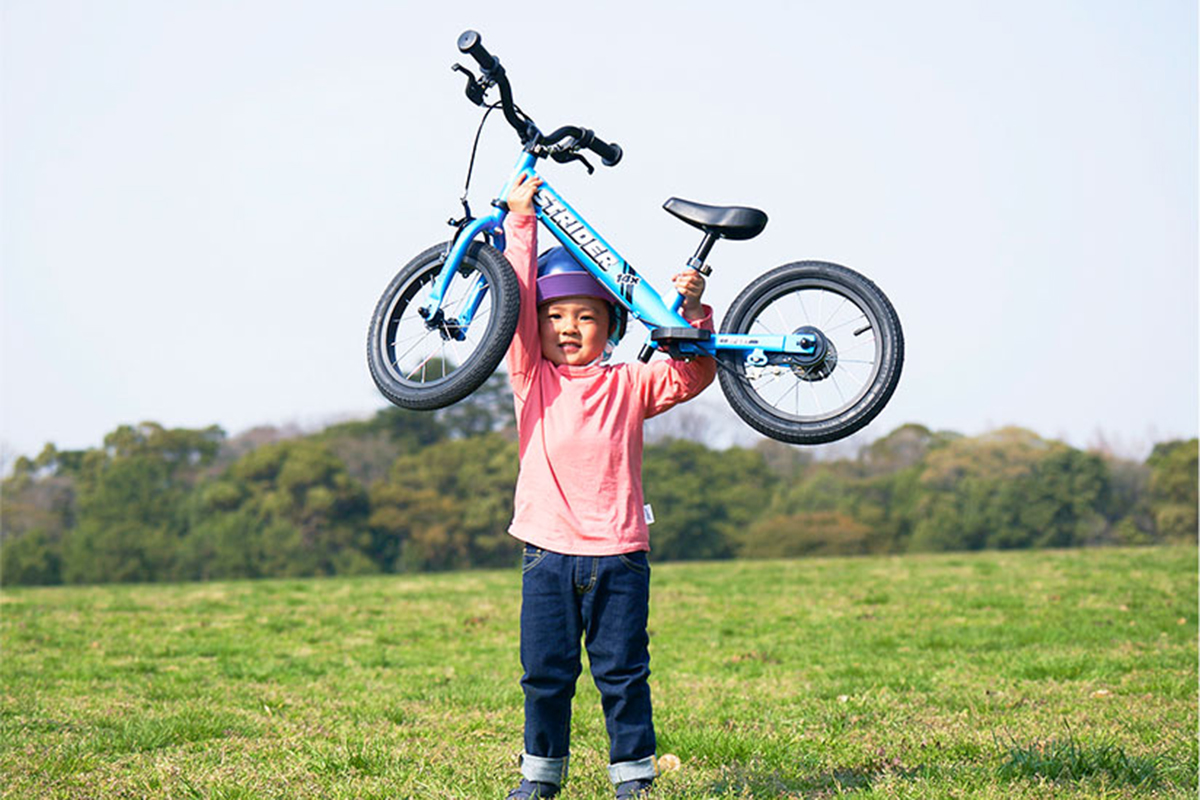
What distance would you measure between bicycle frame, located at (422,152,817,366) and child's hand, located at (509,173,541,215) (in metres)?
0.07

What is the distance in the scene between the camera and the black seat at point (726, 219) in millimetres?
4309

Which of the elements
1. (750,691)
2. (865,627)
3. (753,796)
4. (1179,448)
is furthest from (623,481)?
(1179,448)

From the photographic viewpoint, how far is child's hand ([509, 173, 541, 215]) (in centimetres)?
450

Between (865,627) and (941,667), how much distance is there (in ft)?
A: 7.38

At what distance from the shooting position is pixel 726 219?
14.2 ft

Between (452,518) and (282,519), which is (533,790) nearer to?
(452,518)

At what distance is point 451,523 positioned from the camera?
37.6 m

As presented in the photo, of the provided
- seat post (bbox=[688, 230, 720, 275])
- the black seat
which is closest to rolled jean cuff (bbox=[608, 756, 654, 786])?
seat post (bbox=[688, 230, 720, 275])

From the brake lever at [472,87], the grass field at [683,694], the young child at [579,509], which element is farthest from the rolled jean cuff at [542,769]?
the brake lever at [472,87]

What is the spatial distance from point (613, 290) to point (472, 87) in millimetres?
1051

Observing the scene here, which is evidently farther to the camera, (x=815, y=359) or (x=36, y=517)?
(x=36, y=517)

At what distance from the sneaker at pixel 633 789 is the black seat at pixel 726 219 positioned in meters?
2.08

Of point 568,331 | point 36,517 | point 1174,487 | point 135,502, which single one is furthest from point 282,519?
point 568,331

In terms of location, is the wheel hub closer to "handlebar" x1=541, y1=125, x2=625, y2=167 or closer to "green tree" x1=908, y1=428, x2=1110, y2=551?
"handlebar" x1=541, y1=125, x2=625, y2=167
